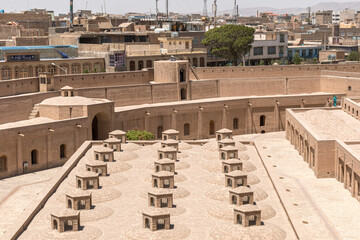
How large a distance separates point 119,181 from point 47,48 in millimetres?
39306

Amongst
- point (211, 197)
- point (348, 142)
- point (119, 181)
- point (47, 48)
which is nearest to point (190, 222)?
point (211, 197)

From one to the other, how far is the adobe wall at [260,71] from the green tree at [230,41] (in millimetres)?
13767

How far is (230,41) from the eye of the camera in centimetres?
8562

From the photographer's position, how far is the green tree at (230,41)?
85.4 m

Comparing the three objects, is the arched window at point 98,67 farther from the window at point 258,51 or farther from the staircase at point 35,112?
the window at point 258,51

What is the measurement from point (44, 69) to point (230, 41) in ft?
98.1

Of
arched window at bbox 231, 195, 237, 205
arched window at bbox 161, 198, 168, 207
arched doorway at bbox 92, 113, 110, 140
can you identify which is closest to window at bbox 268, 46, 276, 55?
arched doorway at bbox 92, 113, 110, 140

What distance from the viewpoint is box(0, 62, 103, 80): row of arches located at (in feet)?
205

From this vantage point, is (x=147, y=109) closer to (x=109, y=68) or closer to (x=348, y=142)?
(x=109, y=68)

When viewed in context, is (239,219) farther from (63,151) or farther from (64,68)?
(64,68)

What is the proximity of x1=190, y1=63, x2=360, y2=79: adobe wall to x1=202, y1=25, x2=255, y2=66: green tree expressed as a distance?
45.2 feet

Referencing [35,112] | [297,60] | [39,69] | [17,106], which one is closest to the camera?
[17,106]

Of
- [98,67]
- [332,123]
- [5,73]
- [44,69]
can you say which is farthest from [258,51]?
[332,123]

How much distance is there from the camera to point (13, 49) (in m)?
66.5
